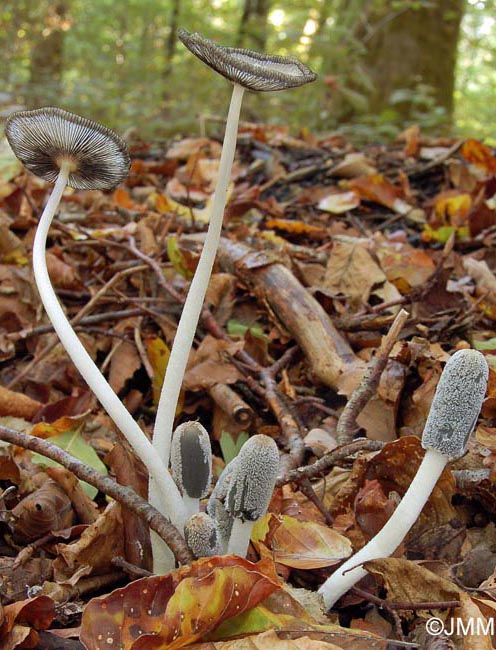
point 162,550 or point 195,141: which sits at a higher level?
point 195,141

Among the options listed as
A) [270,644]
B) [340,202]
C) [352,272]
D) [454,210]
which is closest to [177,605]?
[270,644]

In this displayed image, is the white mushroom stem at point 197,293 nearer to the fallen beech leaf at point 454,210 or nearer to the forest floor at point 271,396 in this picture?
the forest floor at point 271,396

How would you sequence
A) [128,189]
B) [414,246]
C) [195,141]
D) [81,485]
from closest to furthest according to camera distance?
[81,485], [414,246], [128,189], [195,141]

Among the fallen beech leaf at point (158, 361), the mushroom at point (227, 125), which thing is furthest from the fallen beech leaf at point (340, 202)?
the mushroom at point (227, 125)

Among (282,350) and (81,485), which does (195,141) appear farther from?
(81,485)

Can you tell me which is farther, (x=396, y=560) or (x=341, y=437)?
(x=341, y=437)

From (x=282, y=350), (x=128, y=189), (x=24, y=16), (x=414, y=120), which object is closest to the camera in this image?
(x=282, y=350)

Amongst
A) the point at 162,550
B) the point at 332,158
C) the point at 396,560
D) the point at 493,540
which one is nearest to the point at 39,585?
the point at 162,550
